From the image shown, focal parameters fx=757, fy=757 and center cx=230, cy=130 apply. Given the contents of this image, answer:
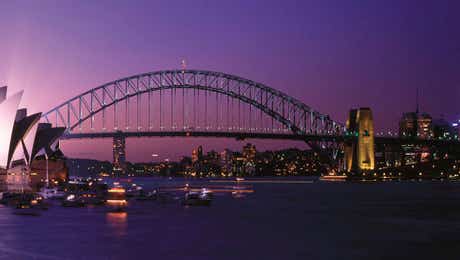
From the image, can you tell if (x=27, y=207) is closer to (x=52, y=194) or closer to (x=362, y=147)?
(x=52, y=194)

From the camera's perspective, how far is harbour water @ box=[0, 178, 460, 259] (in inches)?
1083

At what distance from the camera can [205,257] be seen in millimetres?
26484

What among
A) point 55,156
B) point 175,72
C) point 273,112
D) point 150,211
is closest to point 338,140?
point 273,112

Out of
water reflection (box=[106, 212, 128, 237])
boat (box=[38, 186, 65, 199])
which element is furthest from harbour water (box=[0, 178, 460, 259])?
boat (box=[38, 186, 65, 199])

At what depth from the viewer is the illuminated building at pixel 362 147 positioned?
115688 mm

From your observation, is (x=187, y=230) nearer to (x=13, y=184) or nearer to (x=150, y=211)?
(x=150, y=211)

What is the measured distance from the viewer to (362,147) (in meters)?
116

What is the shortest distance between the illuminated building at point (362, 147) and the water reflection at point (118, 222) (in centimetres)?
7330

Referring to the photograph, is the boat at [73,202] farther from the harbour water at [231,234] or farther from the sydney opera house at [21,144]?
the sydney opera house at [21,144]

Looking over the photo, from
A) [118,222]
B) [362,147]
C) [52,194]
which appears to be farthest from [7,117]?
[362,147]

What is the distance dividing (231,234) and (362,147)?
8434cm

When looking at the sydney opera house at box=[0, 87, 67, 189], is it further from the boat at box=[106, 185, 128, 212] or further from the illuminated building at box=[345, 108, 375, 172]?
the illuminated building at box=[345, 108, 375, 172]

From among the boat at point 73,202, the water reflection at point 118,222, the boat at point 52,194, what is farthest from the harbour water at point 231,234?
the boat at point 52,194

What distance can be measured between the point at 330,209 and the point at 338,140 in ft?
202
